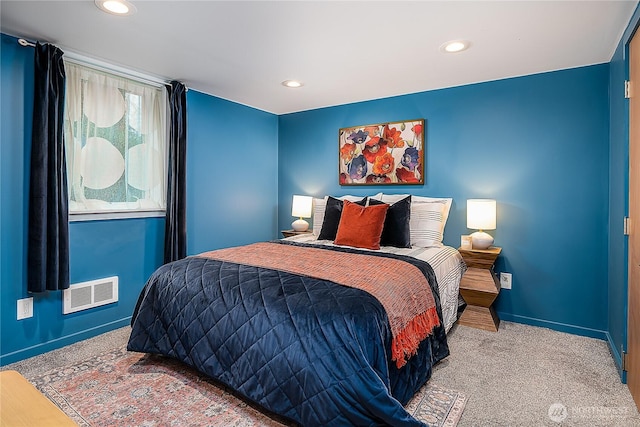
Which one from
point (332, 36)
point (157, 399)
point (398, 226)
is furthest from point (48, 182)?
point (398, 226)

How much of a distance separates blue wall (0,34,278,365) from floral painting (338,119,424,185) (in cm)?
110

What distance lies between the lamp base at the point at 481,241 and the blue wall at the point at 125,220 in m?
2.53

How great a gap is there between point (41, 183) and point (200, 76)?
154 centimetres

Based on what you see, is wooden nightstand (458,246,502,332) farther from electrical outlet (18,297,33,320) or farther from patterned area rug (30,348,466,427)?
electrical outlet (18,297,33,320)

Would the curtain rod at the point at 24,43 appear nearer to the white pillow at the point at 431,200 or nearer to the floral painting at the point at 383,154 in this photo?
the floral painting at the point at 383,154

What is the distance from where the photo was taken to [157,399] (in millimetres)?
1917

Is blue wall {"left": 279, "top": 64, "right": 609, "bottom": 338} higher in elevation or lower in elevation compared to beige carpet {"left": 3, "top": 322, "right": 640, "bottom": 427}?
higher

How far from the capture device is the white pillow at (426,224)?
312 centimetres

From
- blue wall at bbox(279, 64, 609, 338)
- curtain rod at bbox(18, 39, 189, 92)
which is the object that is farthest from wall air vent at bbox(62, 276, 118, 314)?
blue wall at bbox(279, 64, 609, 338)

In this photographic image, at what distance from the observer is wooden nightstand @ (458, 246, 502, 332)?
9.54 ft

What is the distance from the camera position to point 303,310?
1.67 metres

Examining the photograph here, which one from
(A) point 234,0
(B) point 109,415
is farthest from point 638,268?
(B) point 109,415

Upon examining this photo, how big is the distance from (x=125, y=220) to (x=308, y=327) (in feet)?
7.19

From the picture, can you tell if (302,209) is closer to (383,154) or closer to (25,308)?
(383,154)
